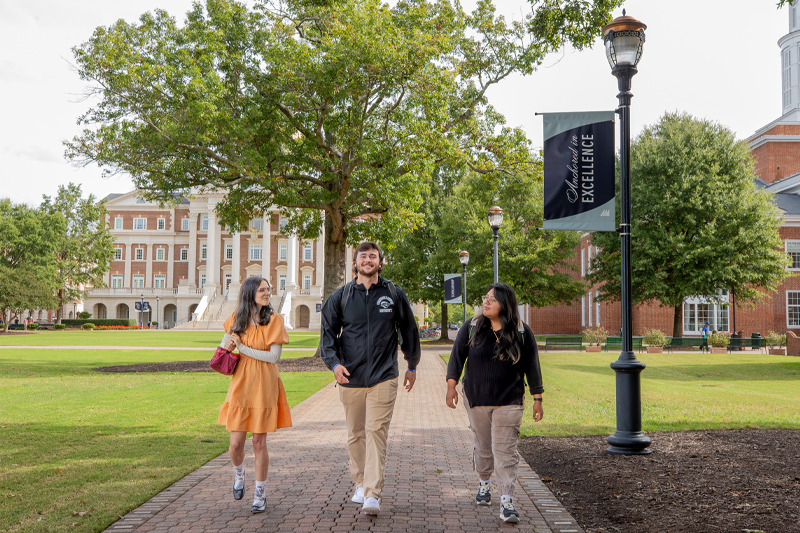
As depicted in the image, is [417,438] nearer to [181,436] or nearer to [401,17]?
[181,436]

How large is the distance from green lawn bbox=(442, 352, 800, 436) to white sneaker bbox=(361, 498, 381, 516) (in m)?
4.67

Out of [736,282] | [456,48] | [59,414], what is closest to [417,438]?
[59,414]

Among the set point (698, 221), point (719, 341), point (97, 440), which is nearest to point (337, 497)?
point (97, 440)

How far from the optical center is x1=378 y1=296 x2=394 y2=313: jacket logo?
496 centimetres

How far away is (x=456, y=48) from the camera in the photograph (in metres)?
20.5

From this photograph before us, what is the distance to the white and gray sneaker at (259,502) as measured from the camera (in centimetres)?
481

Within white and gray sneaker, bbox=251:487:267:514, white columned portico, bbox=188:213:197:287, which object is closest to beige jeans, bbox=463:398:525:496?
white and gray sneaker, bbox=251:487:267:514

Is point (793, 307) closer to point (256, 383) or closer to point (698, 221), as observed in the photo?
point (698, 221)

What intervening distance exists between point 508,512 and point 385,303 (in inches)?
68.2

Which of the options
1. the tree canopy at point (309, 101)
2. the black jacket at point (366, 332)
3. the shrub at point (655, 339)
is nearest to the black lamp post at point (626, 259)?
the black jacket at point (366, 332)

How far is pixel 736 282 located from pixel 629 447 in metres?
30.1

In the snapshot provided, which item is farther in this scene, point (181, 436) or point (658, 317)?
point (658, 317)

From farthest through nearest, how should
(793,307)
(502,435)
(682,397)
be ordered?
(793,307) → (682,397) → (502,435)

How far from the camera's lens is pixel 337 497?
5297mm
